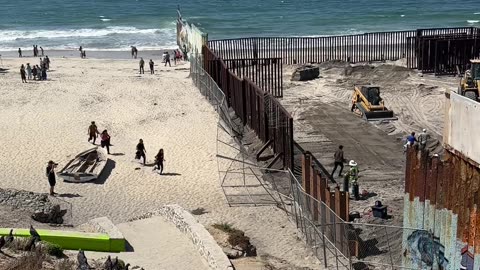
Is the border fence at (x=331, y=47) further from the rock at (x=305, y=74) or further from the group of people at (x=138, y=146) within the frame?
the group of people at (x=138, y=146)

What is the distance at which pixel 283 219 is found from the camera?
62.8 ft

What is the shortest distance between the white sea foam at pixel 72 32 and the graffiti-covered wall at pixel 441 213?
59.5 meters

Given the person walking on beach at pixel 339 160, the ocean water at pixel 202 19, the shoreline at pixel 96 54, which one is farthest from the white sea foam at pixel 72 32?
the person walking on beach at pixel 339 160

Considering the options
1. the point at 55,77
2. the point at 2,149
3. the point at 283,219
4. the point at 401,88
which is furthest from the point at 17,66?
the point at 283,219

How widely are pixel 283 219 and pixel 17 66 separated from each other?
33532 millimetres

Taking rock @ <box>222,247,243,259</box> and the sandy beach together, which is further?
the sandy beach

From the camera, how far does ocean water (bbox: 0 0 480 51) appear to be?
224 feet

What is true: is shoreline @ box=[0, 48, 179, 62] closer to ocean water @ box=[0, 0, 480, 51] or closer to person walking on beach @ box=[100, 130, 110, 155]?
ocean water @ box=[0, 0, 480, 51]

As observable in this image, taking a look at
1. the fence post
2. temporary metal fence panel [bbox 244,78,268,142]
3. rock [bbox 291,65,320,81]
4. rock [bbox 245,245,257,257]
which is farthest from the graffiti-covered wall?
rock [bbox 291,65,320,81]

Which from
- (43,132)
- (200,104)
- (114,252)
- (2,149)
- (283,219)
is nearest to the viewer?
(114,252)

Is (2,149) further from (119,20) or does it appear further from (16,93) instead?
(119,20)

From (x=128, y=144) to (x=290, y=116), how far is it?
319 inches

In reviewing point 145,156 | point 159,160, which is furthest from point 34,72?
point 159,160

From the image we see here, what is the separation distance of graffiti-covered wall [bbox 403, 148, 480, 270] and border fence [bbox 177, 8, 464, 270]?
66 millimetres
